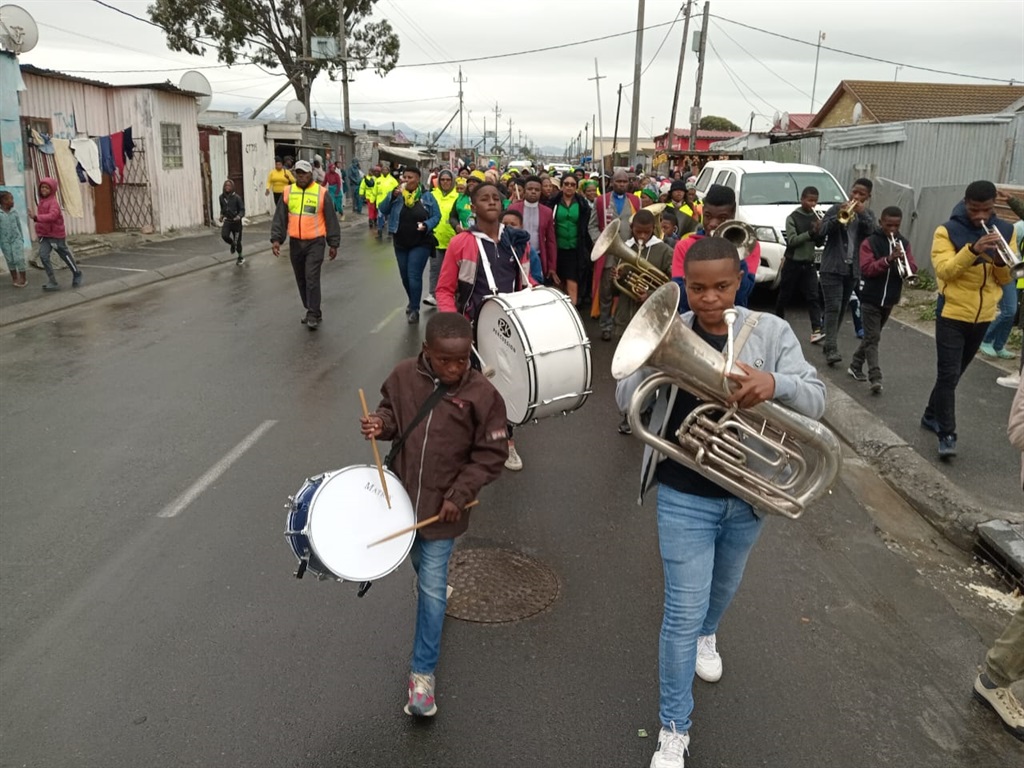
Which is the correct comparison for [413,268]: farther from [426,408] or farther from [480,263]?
[426,408]

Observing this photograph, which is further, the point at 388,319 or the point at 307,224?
the point at 388,319

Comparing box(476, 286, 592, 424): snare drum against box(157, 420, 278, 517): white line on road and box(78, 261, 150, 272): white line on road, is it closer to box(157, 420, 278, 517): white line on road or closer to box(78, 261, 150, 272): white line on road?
box(157, 420, 278, 517): white line on road

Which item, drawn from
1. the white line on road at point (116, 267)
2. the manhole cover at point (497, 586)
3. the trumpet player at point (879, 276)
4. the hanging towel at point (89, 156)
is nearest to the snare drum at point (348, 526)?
the manhole cover at point (497, 586)

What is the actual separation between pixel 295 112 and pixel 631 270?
3031 cm

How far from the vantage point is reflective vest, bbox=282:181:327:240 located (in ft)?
31.6

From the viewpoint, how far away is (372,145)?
118 ft

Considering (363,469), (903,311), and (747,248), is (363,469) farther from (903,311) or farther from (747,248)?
(903,311)

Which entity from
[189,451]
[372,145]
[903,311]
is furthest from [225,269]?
[372,145]

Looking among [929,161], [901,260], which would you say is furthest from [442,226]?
[929,161]

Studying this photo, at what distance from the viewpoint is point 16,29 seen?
527 inches

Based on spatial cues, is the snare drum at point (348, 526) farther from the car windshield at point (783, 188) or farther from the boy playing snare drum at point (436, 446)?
the car windshield at point (783, 188)

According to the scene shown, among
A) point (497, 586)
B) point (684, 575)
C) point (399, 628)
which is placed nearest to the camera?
point (684, 575)

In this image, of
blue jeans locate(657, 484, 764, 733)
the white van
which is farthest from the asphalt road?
the white van

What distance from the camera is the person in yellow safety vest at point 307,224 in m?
9.63
